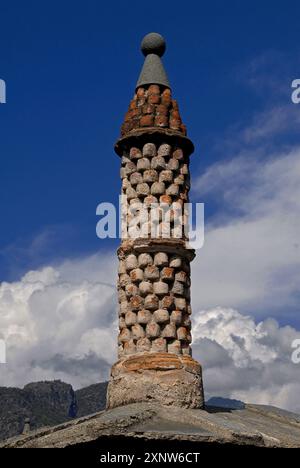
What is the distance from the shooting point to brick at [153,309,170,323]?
1270cm

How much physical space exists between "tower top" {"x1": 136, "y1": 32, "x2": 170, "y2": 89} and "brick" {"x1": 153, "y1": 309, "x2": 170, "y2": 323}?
4.19m

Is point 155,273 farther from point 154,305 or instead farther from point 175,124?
point 175,124

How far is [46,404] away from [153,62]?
5472 inches

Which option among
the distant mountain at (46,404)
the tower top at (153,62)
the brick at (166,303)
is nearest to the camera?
the brick at (166,303)

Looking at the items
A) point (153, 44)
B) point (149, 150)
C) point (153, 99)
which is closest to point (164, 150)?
point (149, 150)

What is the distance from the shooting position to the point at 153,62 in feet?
47.3

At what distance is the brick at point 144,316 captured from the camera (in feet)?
41.8

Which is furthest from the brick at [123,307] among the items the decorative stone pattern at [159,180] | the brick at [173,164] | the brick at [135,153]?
the brick at [135,153]

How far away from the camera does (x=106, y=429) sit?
397 inches

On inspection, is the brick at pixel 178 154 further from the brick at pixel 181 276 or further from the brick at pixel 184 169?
the brick at pixel 181 276

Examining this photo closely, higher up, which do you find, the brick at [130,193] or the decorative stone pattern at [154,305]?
the brick at [130,193]

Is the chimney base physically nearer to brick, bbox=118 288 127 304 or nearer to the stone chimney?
the stone chimney

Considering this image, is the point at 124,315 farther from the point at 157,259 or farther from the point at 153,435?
the point at 153,435
